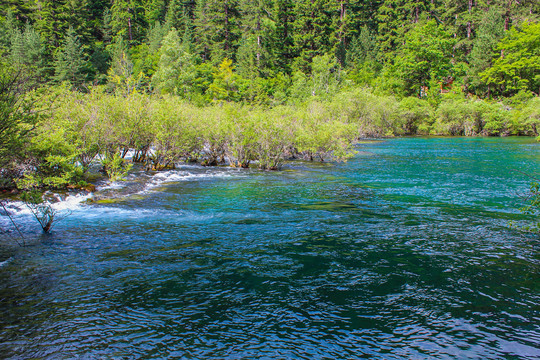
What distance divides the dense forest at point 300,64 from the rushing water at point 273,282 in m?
13.1

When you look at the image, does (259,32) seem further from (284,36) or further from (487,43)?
(487,43)

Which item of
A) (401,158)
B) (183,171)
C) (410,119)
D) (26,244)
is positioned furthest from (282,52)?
(26,244)

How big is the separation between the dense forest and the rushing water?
13.1 m

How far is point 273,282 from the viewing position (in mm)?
8305

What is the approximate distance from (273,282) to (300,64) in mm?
82787

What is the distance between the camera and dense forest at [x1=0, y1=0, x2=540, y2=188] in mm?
30513

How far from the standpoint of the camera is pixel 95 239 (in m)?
11.1

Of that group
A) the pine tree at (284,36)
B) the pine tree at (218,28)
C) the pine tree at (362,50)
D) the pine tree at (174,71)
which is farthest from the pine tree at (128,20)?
the pine tree at (362,50)

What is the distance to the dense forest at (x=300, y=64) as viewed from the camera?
100 ft

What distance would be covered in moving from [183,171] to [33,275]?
1663 cm

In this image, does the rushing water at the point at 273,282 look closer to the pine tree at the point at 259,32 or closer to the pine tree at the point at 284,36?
the pine tree at the point at 259,32

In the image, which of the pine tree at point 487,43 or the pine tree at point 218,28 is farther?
the pine tree at point 218,28

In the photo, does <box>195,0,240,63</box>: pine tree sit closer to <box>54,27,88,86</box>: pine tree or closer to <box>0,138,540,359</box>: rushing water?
<box>54,27,88,86</box>: pine tree

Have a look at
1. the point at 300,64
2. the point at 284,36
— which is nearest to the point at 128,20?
the point at 284,36
